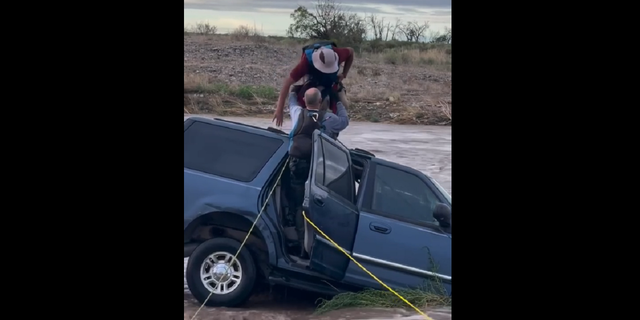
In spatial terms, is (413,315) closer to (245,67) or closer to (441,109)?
(441,109)

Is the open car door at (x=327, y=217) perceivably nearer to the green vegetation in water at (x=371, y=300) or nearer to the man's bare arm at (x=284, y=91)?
the green vegetation in water at (x=371, y=300)

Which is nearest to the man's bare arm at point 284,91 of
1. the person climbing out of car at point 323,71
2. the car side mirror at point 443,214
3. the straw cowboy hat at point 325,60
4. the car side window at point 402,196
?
the person climbing out of car at point 323,71

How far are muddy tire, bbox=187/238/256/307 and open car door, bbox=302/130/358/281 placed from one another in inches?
19.3

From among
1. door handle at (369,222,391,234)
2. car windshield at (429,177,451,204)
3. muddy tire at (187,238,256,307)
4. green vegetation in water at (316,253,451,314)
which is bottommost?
green vegetation in water at (316,253,451,314)

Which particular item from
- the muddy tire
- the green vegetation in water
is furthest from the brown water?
the muddy tire

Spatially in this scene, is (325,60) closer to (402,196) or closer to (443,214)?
(402,196)

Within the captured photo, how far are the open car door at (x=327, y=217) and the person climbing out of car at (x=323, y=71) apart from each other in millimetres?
401

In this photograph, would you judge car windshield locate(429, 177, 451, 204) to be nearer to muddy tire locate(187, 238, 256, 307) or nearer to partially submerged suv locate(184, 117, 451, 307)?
partially submerged suv locate(184, 117, 451, 307)

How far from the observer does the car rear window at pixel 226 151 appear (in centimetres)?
565

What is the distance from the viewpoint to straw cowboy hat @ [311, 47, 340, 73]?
5.83 metres

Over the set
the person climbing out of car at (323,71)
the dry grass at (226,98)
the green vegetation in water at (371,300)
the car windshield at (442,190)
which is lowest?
the green vegetation in water at (371,300)

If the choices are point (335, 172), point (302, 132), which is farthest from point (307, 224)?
point (302, 132)

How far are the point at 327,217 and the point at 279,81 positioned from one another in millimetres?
1187
